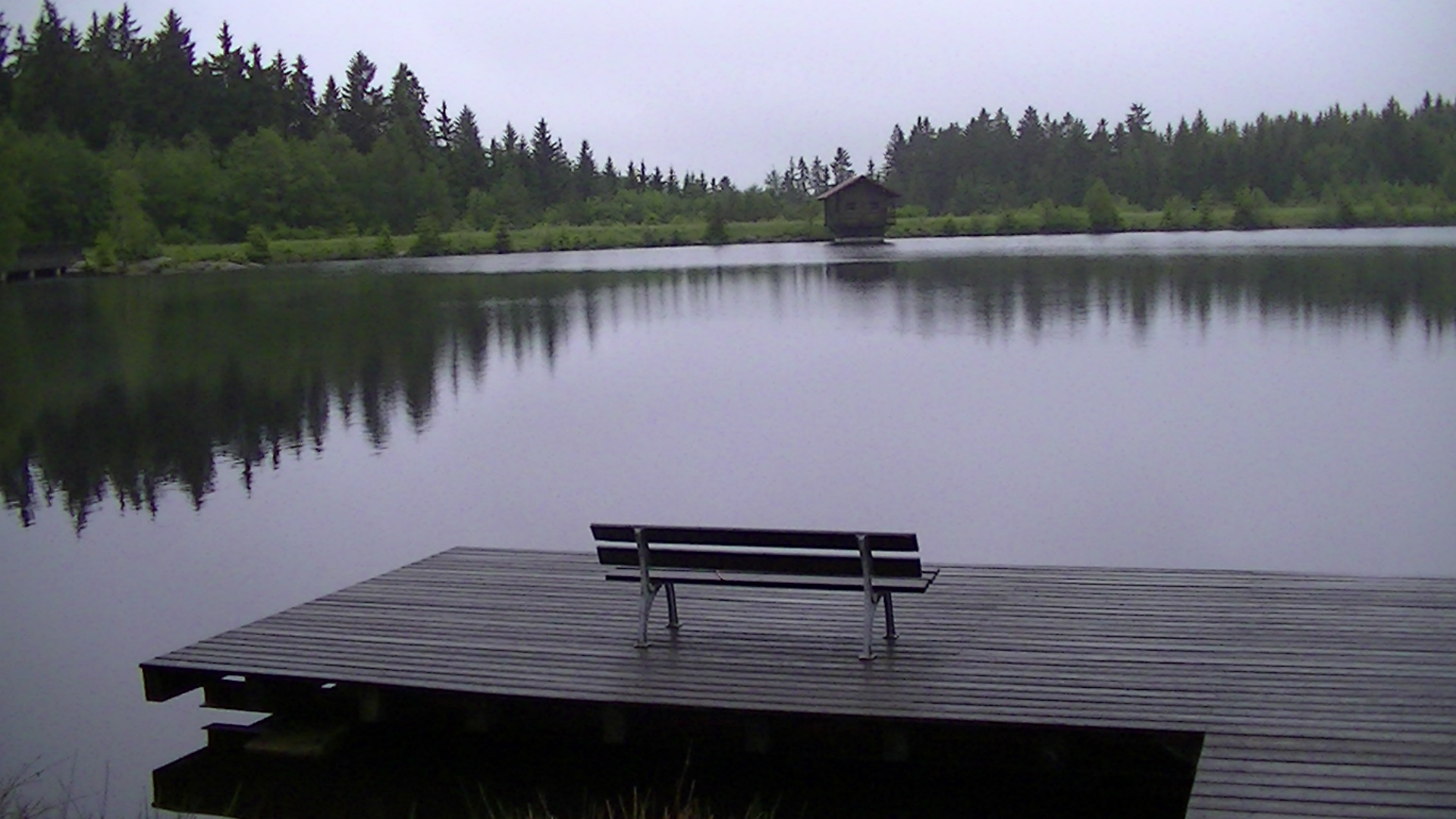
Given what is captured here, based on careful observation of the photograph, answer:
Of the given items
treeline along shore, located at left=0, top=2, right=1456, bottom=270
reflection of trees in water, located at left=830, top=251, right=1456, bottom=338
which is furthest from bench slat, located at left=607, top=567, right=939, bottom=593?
treeline along shore, located at left=0, top=2, right=1456, bottom=270

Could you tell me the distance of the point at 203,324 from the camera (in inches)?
1254

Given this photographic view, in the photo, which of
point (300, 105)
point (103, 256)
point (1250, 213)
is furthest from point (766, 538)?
point (300, 105)

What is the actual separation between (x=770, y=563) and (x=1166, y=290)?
1075 inches

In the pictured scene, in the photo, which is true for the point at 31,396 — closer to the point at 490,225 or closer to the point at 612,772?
the point at 612,772

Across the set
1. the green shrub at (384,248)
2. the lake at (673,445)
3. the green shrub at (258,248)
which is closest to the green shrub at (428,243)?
the green shrub at (384,248)

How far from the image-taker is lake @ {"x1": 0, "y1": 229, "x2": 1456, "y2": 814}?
9.35 m

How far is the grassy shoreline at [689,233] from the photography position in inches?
2616

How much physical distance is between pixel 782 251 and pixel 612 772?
59.2 meters

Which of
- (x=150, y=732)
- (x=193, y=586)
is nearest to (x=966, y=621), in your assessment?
(x=150, y=732)

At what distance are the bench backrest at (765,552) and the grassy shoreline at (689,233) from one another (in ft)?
203

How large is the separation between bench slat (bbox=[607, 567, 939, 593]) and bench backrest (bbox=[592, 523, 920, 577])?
2cm

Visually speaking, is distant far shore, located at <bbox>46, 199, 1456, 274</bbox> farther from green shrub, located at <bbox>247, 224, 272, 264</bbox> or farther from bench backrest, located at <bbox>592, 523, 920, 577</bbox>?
bench backrest, located at <bbox>592, 523, 920, 577</bbox>

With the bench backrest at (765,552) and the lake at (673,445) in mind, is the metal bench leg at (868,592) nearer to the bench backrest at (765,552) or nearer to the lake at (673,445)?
the bench backrest at (765,552)

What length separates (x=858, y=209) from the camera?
70312mm
